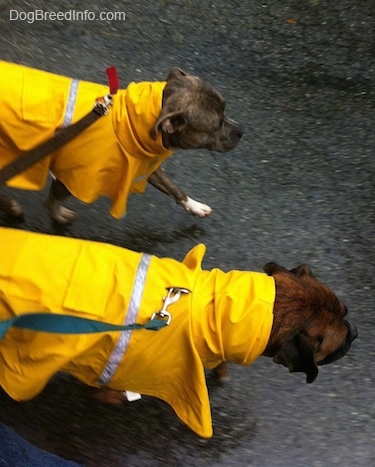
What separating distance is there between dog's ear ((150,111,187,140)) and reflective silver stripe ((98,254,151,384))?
2.43 feet

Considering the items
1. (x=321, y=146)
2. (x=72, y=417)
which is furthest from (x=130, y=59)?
(x=72, y=417)

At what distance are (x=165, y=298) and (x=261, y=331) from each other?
1.29 feet

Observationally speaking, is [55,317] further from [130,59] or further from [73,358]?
[130,59]

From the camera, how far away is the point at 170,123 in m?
3.08

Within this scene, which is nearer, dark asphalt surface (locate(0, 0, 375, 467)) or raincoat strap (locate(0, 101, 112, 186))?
raincoat strap (locate(0, 101, 112, 186))

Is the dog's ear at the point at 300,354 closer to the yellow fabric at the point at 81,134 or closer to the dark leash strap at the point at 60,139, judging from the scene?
the yellow fabric at the point at 81,134

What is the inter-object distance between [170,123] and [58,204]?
3.01 feet

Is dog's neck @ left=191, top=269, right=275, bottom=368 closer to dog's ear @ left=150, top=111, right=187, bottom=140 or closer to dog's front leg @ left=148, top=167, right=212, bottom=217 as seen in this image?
dog's ear @ left=150, top=111, right=187, bottom=140

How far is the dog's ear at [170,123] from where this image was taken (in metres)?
2.99

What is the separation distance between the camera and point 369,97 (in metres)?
4.55

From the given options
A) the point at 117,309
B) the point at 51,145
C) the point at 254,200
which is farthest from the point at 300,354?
the point at 254,200

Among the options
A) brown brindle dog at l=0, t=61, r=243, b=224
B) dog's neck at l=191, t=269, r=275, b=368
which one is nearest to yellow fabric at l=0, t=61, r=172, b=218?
brown brindle dog at l=0, t=61, r=243, b=224

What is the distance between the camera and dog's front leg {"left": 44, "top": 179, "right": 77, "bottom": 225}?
3467 millimetres

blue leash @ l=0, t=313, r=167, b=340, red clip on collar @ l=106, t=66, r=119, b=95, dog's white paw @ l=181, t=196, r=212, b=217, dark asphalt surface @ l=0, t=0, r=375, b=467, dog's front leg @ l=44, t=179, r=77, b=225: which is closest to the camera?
blue leash @ l=0, t=313, r=167, b=340
